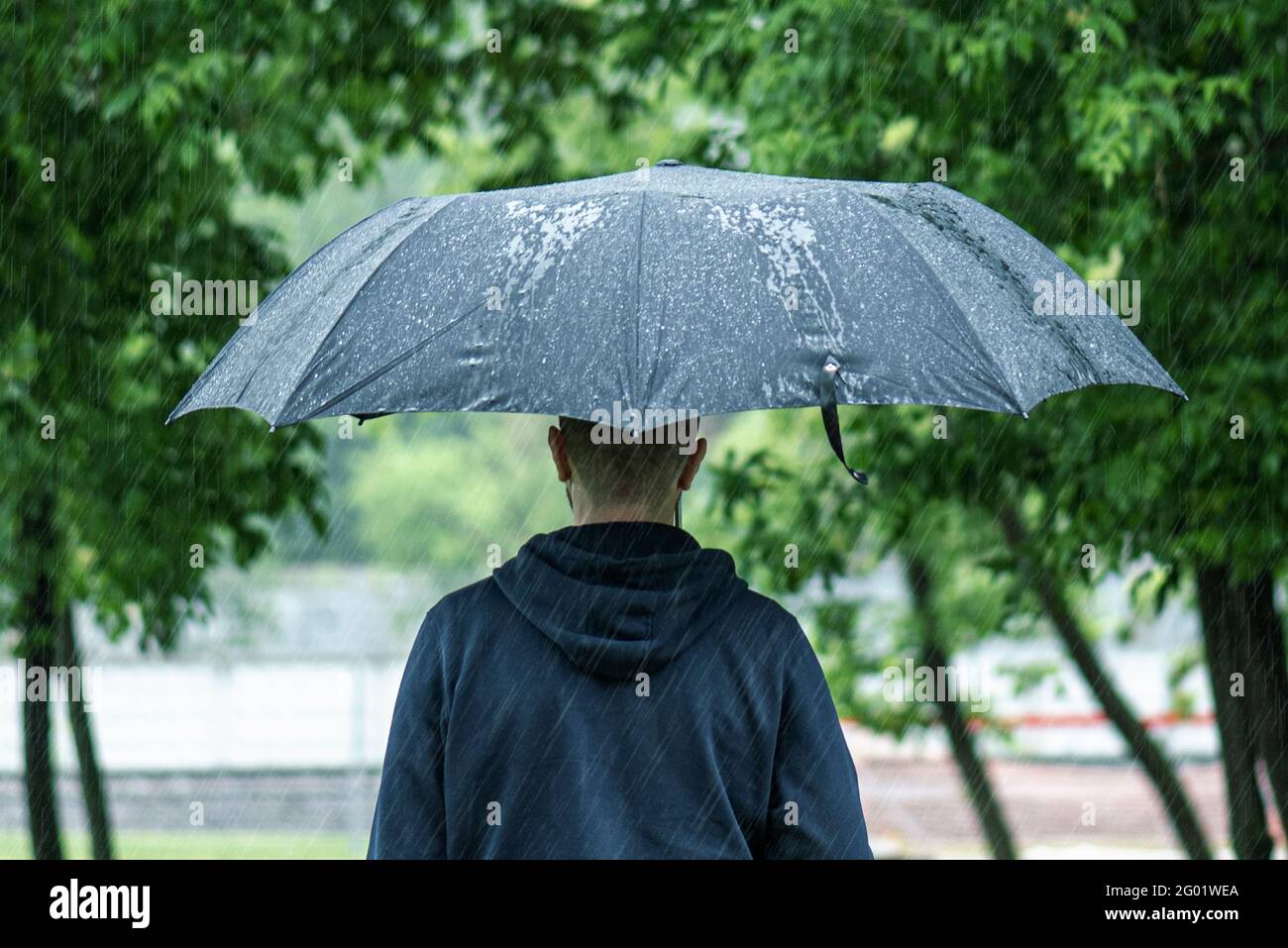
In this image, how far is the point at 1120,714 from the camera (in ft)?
24.4

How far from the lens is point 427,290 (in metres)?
2.56

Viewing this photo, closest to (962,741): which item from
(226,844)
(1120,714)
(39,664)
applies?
(1120,714)

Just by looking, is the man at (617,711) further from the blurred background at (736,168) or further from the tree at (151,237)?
the tree at (151,237)

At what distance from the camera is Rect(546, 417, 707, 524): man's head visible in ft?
7.57

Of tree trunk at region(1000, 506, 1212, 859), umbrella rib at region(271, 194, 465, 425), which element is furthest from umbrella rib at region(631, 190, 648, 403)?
tree trunk at region(1000, 506, 1212, 859)

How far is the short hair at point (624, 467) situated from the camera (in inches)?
90.9

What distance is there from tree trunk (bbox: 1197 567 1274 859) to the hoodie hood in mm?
4152

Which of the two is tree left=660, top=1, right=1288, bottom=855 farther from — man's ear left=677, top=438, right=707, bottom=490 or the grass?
the grass

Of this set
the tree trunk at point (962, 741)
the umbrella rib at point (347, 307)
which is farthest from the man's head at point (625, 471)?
the tree trunk at point (962, 741)

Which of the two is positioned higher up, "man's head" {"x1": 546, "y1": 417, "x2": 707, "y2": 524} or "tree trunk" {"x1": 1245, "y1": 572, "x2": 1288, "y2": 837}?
"man's head" {"x1": 546, "y1": 417, "x2": 707, "y2": 524}

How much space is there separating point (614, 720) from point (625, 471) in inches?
15.2

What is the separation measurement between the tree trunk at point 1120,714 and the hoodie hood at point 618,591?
4816 mm

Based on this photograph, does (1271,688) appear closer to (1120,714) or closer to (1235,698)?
(1235,698)
